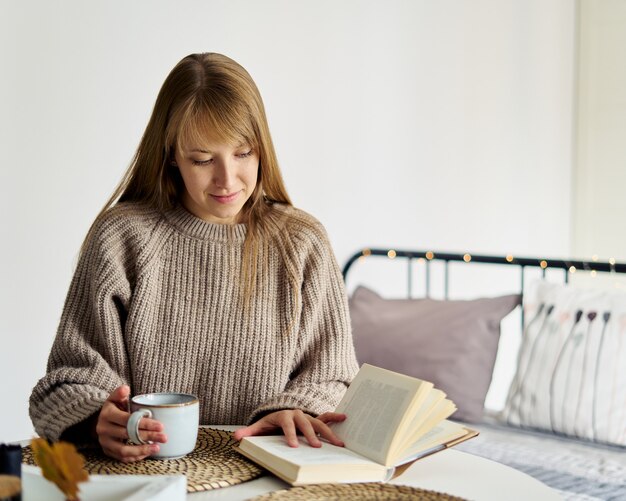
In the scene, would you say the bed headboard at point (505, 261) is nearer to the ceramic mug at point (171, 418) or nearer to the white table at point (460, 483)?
the white table at point (460, 483)

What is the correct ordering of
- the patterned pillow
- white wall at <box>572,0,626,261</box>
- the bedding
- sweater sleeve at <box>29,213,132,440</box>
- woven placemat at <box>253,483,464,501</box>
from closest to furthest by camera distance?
woven placemat at <box>253,483,464,501</box> → sweater sleeve at <box>29,213,132,440</box> → the bedding → the patterned pillow → white wall at <box>572,0,626,261</box>

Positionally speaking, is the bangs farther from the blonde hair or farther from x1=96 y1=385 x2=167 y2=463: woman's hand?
x1=96 y1=385 x2=167 y2=463: woman's hand

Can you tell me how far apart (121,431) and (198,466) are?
0.11 metres

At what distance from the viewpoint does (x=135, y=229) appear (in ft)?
4.55

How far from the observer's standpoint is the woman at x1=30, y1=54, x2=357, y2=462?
52.1 inches

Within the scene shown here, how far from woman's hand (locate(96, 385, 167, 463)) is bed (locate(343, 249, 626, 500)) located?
100 centimetres

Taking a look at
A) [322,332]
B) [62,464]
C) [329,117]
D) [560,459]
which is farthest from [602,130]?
[62,464]

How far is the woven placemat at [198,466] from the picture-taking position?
1.07m

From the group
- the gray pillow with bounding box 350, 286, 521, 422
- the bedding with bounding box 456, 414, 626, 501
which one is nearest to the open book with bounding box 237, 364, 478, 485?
the bedding with bounding box 456, 414, 626, 501

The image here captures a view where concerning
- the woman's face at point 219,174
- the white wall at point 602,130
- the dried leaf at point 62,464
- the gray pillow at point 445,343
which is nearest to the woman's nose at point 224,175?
the woman's face at point 219,174

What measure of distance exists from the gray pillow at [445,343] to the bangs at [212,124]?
1200 millimetres

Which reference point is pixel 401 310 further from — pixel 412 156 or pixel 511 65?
pixel 511 65

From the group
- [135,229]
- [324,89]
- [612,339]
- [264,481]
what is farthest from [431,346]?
[264,481]

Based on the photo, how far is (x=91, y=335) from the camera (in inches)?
52.8
